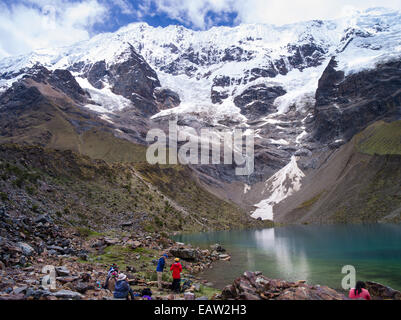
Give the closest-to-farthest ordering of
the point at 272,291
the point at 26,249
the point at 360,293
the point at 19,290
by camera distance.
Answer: the point at 19,290 → the point at 360,293 → the point at 272,291 → the point at 26,249

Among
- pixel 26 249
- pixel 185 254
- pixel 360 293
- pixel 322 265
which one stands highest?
pixel 26 249

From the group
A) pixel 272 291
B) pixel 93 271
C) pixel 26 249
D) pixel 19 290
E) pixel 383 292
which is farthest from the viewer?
pixel 26 249

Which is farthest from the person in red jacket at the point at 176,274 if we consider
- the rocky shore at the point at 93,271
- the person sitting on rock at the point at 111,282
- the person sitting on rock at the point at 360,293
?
the person sitting on rock at the point at 360,293

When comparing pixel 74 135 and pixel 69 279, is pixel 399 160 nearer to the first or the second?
pixel 69 279

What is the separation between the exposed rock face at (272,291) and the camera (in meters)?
15.6

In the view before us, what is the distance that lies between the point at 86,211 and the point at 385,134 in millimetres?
137551

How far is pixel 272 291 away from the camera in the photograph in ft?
58.1

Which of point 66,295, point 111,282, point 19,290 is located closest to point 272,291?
point 111,282

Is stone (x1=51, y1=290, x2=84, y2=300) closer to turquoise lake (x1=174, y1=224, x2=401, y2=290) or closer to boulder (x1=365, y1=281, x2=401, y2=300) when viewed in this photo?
turquoise lake (x1=174, y1=224, x2=401, y2=290)

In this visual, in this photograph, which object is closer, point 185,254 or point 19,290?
point 19,290

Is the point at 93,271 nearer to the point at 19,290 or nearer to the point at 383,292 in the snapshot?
the point at 19,290

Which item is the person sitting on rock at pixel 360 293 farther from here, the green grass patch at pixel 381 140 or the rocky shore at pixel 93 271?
the green grass patch at pixel 381 140

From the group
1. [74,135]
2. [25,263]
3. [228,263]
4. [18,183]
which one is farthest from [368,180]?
[74,135]

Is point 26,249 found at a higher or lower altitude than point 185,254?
higher
